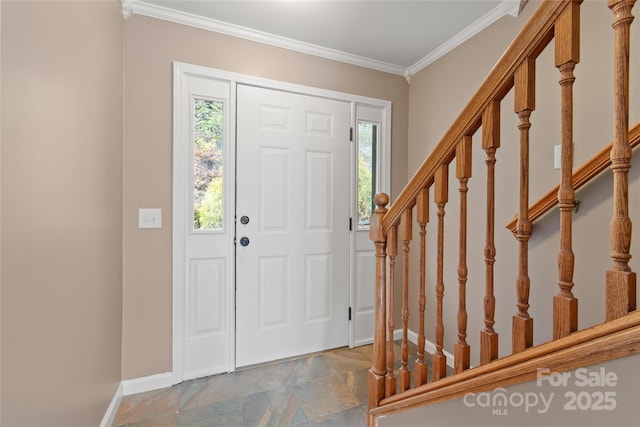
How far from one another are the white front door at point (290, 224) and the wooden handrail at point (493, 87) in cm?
112

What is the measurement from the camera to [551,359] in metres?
0.69

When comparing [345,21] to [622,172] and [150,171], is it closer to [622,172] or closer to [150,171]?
[150,171]

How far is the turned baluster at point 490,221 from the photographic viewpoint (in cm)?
91

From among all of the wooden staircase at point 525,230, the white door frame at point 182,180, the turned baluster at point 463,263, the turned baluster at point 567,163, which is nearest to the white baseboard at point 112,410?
the white door frame at point 182,180

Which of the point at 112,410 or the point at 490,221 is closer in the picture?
the point at 490,221

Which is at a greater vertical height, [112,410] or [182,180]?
[182,180]

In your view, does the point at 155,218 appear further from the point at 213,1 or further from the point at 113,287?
the point at 213,1

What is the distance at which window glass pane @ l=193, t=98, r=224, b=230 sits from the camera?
202cm

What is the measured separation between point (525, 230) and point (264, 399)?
173 cm

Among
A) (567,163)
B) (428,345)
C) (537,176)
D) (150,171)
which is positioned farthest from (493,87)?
(428,345)

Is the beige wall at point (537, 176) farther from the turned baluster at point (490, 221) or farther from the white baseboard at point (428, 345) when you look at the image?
the turned baluster at point (490, 221)

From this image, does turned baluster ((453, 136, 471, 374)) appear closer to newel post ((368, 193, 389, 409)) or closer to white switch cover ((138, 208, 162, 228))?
newel post ((368, 193, 389, 409))

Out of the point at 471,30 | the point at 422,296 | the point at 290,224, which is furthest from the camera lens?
the point at 290,224

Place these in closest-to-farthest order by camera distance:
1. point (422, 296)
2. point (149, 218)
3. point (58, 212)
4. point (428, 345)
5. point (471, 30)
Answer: point (58, 212), point (422, 296), point (149, 218), point (471, 30), point (428, 345)
